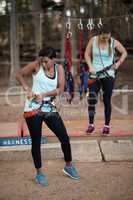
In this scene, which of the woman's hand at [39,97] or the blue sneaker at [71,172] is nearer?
the woman's hand at [39,97]

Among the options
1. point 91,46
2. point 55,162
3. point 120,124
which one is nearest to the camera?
point 55,162

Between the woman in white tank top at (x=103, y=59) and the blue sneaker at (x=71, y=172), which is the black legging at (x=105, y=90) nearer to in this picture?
the woman in white tank top at (x=103, y=59)

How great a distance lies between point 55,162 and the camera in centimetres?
674

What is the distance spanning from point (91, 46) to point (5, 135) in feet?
6.08

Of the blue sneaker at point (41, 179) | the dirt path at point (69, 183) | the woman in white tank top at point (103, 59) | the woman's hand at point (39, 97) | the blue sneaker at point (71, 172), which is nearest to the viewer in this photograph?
the dirt path at point (69, 183)

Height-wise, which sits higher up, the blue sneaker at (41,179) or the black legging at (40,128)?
the black legging at (40,128)

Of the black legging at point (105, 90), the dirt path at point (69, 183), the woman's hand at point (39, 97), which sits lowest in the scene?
the dirt path at point (69, 183)

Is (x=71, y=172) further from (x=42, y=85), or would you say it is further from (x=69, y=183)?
(x=42, y=85)

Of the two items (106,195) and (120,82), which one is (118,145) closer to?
(106,195)

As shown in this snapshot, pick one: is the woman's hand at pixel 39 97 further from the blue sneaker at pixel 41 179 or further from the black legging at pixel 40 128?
the blue sneaker at pixel 41 179

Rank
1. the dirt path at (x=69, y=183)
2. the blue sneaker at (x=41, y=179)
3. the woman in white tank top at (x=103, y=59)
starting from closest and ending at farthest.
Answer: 1. the dirt path at (x=69, y=183)
2. the blue sneaker at (x=41, y=179)
3. the woman in white tank top at (x=103, y=59)

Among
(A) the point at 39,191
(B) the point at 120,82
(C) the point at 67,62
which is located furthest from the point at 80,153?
(B) the point at 120,82

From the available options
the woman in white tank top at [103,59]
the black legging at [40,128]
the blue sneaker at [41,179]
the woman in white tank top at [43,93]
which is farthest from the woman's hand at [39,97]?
the woman in white tank top at [103,59]

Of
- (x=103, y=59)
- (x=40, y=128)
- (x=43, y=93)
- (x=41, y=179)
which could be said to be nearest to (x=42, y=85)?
(x=43, y=93)
